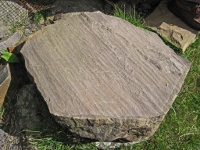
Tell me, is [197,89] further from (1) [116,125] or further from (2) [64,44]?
(2) [64,44]

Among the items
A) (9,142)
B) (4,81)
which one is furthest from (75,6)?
(9,142)

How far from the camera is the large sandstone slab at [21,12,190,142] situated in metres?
2.50

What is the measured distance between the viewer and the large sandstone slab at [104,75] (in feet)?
8.21

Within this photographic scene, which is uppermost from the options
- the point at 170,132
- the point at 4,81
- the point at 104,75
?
the point at 104,75

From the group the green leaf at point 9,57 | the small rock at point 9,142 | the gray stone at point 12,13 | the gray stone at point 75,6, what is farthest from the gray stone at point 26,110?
the gray stone at point 75,6

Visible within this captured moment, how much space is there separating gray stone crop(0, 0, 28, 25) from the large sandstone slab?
64 cm

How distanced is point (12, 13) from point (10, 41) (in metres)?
0.38

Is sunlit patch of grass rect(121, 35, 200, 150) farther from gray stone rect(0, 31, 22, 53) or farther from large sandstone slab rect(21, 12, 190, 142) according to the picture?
gray stone rect(0, 31, 22, 53)

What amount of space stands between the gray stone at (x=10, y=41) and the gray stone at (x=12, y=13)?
0.62 feet

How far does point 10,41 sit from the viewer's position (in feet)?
10.9

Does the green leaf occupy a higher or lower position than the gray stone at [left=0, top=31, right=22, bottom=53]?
lower

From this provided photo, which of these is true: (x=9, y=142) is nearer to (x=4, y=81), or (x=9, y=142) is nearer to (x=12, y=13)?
(x=4, y=81)

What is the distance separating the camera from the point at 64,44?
292cm

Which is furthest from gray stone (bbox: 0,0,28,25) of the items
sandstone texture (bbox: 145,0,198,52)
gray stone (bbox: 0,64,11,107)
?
sandstone texture (bbox: 145,0,198,52)
